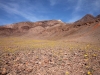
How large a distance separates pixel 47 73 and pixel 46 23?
86094 mm

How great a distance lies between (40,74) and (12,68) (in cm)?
170

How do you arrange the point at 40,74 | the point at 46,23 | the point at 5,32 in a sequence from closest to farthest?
the point at 40,74 < the point at 5,32 < the point at 46,23

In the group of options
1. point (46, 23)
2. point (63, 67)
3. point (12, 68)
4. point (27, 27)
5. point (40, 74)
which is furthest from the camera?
point (46, 23)

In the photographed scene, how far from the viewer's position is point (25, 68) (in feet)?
17.6

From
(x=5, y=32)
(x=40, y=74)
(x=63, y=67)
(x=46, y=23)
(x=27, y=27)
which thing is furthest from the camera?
(x=46, y=23)

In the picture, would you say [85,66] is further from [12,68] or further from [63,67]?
[12,68]

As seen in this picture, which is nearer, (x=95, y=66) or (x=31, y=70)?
(x=31, y=70)

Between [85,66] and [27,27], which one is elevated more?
[27,27]

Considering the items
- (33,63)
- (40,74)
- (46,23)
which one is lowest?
(40,74)

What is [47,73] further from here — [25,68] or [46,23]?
[46,23]

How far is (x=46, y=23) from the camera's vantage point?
89.7 m

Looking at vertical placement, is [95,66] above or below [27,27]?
below

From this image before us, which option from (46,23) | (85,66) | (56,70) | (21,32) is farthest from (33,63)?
(46,23)

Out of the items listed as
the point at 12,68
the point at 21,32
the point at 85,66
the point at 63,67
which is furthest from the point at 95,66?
the point at 21,32
